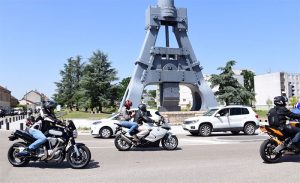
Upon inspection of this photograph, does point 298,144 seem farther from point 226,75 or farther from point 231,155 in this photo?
point 226,75

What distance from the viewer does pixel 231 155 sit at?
36.2 feet

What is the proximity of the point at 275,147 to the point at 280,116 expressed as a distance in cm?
80

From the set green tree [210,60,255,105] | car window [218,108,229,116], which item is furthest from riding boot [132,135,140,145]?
green tree [210,60,255,105]

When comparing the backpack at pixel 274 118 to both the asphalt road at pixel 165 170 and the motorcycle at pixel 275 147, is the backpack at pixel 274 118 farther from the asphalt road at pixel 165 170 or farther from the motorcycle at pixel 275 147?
the asphalt road at pixel 165 170

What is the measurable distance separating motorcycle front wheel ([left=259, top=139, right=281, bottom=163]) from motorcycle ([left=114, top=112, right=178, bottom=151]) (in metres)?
4.14

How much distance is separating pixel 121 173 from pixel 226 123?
495 inches

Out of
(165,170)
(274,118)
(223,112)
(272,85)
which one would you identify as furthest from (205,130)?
(272,85)

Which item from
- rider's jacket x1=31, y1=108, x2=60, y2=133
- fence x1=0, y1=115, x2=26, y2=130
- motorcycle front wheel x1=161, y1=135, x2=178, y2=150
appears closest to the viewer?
rider's jacket x1=31, y1=108, x2=60, y2=133

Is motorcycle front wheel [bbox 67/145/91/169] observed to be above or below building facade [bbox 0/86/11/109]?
below

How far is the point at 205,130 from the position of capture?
1930 cm

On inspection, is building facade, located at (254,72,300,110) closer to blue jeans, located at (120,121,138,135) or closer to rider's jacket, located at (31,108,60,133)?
blue jeans, located at (120,121,138,135)

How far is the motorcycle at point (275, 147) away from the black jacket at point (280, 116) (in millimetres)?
191

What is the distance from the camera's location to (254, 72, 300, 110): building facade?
117 metres

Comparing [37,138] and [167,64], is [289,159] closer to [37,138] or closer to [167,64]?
[37,138]
